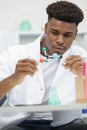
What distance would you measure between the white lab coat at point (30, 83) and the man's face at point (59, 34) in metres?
0.09

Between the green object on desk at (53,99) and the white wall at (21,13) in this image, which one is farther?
the white wall at (21,13)

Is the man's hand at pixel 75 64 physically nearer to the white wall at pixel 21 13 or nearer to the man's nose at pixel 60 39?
the man's nose at pixel 60 39

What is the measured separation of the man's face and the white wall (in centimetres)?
101

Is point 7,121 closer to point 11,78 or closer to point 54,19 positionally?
point 11,78

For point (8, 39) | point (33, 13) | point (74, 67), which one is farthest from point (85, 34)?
point (74, 67)

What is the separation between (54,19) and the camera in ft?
4.57

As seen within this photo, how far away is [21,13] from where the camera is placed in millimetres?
2420

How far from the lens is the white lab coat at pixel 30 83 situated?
4.45 feet

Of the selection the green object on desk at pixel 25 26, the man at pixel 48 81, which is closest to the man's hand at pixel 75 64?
the man at pixel 48 81

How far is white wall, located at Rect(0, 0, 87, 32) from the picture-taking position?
241 cm

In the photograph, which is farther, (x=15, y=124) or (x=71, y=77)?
(x=71, y=77)

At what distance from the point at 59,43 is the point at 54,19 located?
12cm

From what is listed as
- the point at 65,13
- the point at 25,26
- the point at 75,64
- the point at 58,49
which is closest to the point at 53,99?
the point at 75,64

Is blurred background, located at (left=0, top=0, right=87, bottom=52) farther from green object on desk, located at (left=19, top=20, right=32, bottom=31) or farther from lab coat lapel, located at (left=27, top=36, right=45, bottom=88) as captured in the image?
lab coat lapel, located at (left=27, top=36, right=45, bottom=88)
